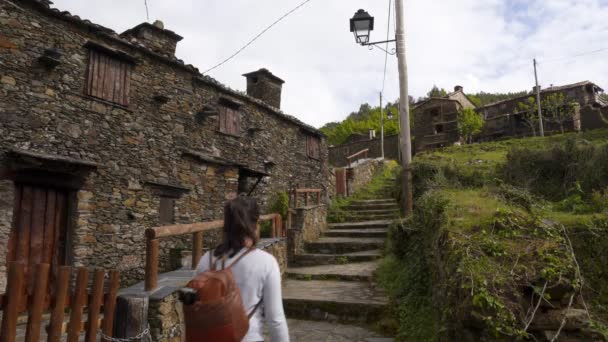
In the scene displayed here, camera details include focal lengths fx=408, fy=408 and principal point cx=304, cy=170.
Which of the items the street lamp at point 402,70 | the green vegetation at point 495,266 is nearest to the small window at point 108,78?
the street lamp at point 402,70

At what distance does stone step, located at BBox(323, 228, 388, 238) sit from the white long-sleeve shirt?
755 cm

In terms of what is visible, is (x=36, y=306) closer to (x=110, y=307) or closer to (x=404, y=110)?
(x=110, y=307)

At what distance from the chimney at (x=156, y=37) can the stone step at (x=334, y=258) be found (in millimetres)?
5987

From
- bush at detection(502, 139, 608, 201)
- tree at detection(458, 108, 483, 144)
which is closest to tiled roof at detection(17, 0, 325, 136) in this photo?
bush at detection(502, 139, 608, 201)

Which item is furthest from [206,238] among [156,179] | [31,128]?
[31,128]

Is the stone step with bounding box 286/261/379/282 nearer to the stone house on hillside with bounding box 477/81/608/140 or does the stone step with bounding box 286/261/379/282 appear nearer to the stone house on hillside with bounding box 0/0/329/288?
the stone house on hillside with bounding box 0/0/329/288

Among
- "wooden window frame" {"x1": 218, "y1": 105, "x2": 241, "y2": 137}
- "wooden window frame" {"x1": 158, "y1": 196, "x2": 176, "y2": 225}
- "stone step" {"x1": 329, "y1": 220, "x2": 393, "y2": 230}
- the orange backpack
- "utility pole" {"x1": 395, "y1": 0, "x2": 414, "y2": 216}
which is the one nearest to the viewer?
the orange backpack

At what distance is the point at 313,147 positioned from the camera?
1656 cm

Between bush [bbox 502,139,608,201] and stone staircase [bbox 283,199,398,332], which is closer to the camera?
stone staircase [bbox 283,199,398,332]

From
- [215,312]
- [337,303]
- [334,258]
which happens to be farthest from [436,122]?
[215,312]

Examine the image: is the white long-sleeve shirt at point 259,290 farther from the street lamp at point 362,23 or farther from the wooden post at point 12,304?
the street lamp at point 362,23

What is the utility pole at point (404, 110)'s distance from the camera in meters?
7.59

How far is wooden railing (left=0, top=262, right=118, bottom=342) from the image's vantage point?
273cm

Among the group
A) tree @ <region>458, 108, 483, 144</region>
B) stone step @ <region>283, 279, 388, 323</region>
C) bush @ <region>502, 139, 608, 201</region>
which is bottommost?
stone step @ <region>283, 279, 388, 323</region>
